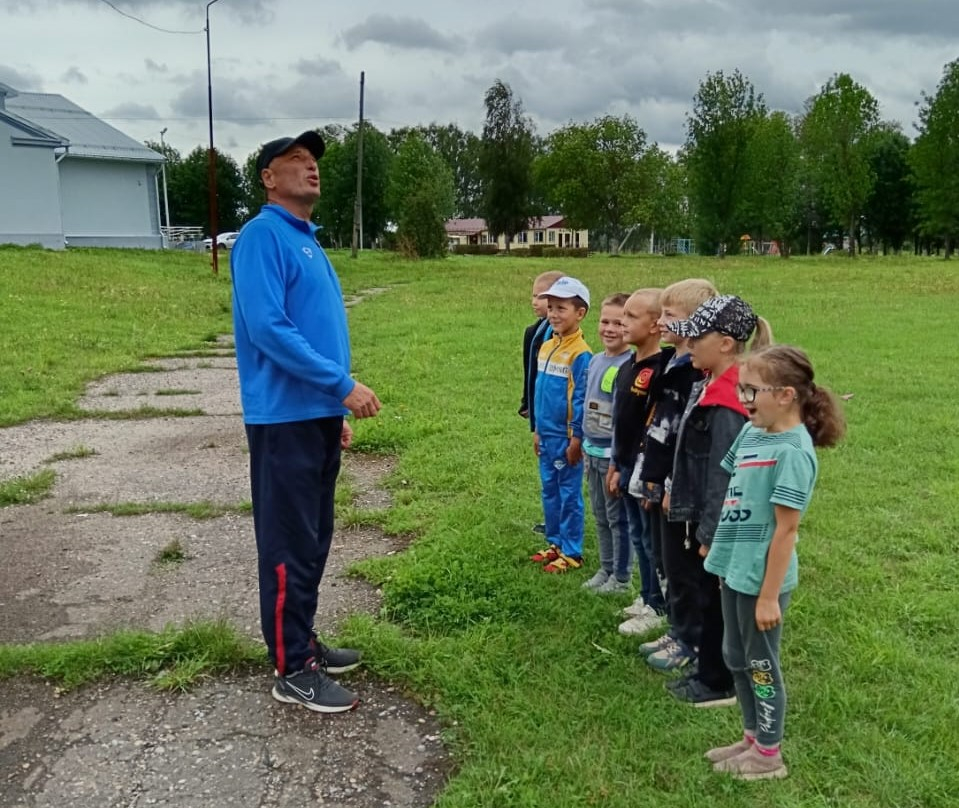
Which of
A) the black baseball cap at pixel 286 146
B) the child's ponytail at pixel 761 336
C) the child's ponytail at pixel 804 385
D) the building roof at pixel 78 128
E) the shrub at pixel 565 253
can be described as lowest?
the shrub at pixel 565 253

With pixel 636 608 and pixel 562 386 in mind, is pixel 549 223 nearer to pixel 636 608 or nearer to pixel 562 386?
pixel 562 386

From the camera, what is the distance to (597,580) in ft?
14.3

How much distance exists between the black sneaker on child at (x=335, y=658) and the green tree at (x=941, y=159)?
5673cm

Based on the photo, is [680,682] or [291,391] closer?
[291,391]

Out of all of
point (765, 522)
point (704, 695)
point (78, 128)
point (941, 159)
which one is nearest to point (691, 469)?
point (765, 522)

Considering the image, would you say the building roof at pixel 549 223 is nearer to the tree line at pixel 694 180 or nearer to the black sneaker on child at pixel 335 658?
the tree line at pixel 694 180

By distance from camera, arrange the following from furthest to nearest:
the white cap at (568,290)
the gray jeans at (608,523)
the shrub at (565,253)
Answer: the shrub at (565,253) → the white cap at (568,290) → the gray jeans at (608,523)

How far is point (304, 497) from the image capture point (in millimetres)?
3186

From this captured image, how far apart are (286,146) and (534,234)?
11106 cm

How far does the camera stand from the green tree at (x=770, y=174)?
58719 mm

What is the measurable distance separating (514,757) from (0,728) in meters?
1.85

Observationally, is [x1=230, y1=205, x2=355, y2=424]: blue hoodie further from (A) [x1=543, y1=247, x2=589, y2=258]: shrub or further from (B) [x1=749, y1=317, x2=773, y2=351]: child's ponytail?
(A) [x1=543, y1=247, x2=589, y2=258]: shrub

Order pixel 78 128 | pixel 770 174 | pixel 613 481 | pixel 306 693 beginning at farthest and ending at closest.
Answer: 1. pixel 770 174
2. pixel 78 128
3. pixel 613 481
4. pixel 306 693

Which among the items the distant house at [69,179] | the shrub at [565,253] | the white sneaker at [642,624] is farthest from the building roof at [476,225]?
the white sneaker at [642,624]
